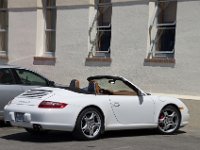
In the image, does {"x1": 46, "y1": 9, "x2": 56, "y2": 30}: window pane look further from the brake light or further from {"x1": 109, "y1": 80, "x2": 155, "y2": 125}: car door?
the brake light

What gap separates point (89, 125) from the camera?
977 centimetres

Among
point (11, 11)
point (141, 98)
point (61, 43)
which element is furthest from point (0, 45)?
point (141, 98)

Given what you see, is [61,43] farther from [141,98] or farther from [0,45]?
[141,98]

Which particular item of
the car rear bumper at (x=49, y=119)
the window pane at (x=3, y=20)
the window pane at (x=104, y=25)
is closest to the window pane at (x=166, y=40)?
the window pane at (x=104, y=25)

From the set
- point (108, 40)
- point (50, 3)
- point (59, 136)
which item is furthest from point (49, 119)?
point (50, 3)

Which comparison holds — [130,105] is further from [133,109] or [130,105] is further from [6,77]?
[6,77]

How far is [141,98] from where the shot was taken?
10.6 m

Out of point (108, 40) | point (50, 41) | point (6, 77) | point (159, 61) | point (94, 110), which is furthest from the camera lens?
point (50, 41)

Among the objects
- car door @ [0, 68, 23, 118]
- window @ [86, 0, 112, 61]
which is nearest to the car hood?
car door @ [0, 68, 23, 118]

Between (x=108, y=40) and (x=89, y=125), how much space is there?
6.90 metres

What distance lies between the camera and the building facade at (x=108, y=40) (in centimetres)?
1393

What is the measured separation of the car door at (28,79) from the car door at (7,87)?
0.51 ft

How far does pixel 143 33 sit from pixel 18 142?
645 cm

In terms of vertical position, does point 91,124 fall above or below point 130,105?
below
